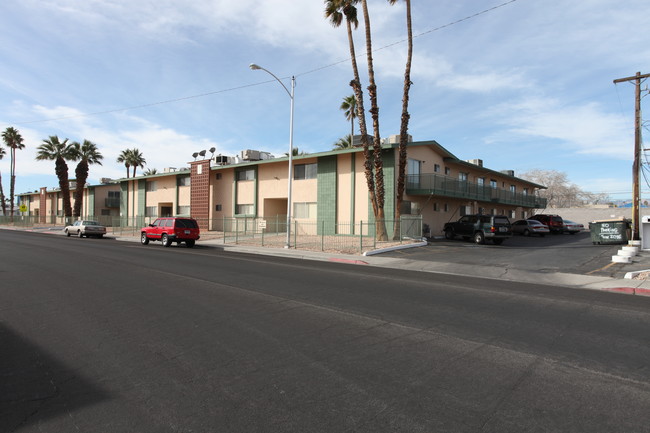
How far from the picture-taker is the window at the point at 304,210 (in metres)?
29.7

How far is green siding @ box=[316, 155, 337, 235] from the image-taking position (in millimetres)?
27844

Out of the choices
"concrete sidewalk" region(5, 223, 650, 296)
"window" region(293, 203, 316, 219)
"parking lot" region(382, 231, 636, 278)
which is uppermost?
"window" region(293, 203, 316, 219)

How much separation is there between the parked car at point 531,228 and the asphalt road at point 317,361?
88.2 feet

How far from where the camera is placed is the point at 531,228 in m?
33.4

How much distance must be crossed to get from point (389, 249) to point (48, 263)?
14258 mm

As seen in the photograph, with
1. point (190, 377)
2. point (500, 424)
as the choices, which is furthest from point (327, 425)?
point (190, 377)

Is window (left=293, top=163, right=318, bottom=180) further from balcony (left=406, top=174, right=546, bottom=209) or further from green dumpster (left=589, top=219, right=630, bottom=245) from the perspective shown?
green dumpster (left=589, top=219, right=630, bottom=245)

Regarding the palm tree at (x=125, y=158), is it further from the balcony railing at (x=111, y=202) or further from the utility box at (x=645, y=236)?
the utility box at (x=645, y=236)

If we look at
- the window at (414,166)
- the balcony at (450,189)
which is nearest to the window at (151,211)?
the window at (414,166)

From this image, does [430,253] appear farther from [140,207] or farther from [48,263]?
[140,207]

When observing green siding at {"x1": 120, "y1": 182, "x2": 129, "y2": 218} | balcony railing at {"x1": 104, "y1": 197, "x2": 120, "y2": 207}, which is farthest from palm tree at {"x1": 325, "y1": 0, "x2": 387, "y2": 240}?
balcony railing at {"x1": 104, "y1": 197, "x2": 120, "y2": 207}

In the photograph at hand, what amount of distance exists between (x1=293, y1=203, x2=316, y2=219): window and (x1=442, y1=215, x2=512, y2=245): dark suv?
1083 centimetres

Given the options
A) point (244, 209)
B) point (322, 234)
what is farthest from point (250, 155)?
point (322, 234)

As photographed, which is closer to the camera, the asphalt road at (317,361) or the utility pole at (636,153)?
the asphalt road at (317,361)
